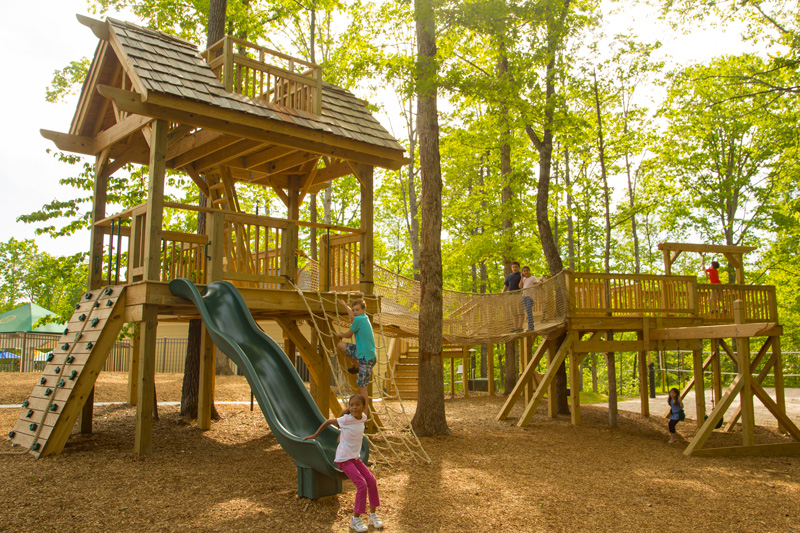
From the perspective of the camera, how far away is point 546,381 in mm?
11422

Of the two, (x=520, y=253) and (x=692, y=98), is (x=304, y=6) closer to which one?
(x=520, y=253)

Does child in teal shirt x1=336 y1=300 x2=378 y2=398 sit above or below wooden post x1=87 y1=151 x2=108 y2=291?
below

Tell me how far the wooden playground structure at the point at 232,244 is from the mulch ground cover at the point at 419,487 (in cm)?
72

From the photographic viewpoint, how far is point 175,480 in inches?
247

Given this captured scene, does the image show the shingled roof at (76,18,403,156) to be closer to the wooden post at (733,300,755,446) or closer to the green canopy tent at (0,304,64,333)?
the wooden post at (733,300,755,446)

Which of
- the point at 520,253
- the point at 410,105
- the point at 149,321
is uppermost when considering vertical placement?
the point at 410,105

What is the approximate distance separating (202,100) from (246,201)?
16.5m

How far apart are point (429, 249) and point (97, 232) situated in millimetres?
5134

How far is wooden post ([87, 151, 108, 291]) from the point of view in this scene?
928 cm

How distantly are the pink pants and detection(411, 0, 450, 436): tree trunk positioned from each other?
4745 millimetres

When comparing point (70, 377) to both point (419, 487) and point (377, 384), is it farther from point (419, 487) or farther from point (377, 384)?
point (419, 487)

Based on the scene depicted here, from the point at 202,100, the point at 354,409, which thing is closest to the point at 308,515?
the point at 354,409

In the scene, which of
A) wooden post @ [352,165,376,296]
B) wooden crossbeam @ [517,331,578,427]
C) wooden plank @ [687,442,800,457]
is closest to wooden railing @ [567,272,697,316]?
wooden crossbeam @ [517,331,578,427]

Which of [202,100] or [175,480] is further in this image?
[202,100]
